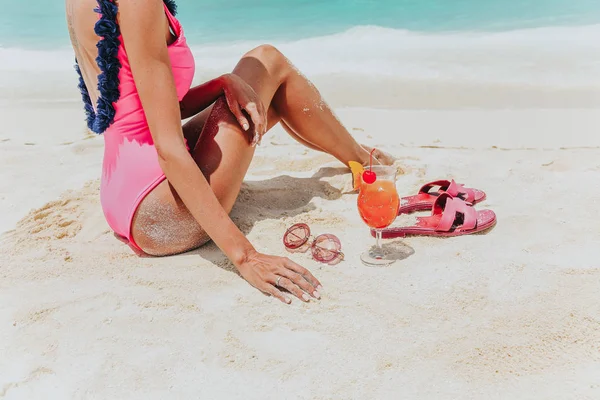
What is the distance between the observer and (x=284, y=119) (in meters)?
3.29

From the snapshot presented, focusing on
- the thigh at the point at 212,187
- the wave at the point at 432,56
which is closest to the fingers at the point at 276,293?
the thigh at the point at 212,187

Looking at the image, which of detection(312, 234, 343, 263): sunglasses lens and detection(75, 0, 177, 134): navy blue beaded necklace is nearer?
detection(75, 0, 177, 134): navy blue beaded necklace

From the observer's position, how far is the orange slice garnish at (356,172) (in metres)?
3.32

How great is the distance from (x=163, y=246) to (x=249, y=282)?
1.77ft

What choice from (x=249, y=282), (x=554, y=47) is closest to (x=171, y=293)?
(x=249, y=282)

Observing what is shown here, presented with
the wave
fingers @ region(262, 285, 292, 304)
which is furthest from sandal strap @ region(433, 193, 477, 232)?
the wave

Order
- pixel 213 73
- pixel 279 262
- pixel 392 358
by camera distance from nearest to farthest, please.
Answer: pixel 392 358 < pixel 279 262 < pixel 213 73

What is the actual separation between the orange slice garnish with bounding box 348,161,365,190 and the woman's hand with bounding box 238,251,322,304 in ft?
3.79

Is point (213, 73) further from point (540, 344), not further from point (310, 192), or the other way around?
point (540, 344)

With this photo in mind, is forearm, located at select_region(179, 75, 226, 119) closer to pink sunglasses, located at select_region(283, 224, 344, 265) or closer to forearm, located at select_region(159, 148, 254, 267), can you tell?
forearm, located at select_region(159, 148, 254, 267)

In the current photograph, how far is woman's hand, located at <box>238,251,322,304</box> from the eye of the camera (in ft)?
7.21

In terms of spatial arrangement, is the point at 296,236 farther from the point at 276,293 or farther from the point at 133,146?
the point at 133,146

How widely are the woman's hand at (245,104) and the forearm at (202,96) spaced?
0.09 metres

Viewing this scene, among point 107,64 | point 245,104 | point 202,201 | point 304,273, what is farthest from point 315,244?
point 107,64
